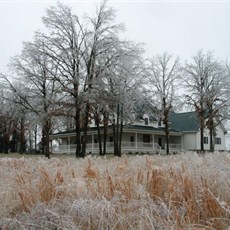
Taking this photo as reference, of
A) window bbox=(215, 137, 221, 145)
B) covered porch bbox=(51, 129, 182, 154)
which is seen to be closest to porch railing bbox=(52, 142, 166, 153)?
covered porch bbox=(51, 129, 182, 154)

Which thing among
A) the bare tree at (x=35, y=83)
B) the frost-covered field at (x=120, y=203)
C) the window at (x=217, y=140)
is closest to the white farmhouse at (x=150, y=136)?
the window at (x=217, y=140)

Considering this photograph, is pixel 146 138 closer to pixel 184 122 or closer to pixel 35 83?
pixel 184 122

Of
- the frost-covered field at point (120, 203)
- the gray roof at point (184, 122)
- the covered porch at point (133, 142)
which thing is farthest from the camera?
the gray roof at point (184, 122)

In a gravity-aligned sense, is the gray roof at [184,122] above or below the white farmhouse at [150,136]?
above

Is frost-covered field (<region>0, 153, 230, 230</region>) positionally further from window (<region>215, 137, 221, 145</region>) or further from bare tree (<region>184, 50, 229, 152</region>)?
window (<region>215, 137, 221, 145</region>)

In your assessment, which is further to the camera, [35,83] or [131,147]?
[131,147]

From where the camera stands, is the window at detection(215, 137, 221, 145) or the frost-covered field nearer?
the frost-covered field

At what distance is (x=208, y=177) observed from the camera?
12.3 ft

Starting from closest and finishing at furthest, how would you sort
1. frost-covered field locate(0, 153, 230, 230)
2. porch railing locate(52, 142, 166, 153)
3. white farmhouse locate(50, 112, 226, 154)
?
frost-covered field locate(0, 153, 230, 230) → porch railing locate(52, 142, 166, 153) → white farmhouse locate(50, 112, 226, 154)

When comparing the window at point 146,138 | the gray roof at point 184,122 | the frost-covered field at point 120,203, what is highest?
the gray roof at point 184,122

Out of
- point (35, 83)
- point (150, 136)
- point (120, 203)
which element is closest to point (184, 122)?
point (150, 136)

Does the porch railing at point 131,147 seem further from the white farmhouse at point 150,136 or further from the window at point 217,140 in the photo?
the window at point 217,140

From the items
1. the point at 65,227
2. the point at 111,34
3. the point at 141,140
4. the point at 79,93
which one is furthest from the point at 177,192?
the point at 141,140

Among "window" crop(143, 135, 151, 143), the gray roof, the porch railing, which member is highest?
the gray roof
